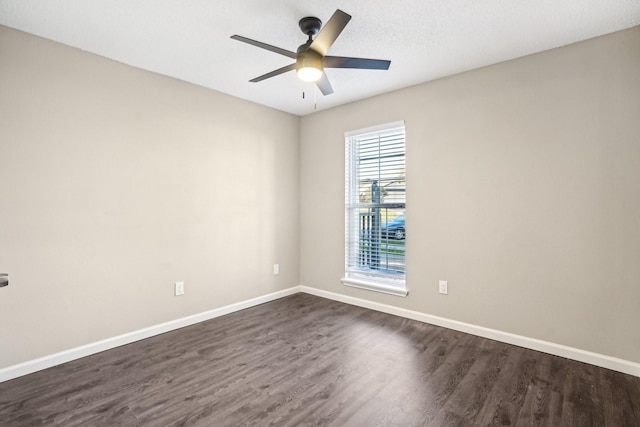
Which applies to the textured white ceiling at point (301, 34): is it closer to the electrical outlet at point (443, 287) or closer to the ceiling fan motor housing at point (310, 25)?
the ceiling fan motor housing at point (310, 25)

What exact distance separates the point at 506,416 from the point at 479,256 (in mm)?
1422

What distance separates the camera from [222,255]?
360cm

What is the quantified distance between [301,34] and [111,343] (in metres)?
2.97

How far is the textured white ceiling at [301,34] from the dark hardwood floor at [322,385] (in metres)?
2.48

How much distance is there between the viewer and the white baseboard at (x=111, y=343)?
230 centimetres

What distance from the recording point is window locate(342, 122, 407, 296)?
3578 mm

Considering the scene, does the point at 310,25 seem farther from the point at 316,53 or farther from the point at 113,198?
the point at 113,198

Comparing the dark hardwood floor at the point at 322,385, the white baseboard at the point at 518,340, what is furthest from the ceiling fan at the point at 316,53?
the white baseboard at the point at 518,340

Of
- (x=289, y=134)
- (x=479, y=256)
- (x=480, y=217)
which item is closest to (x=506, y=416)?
(x=479, y=256)

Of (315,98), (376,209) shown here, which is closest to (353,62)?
(315,98)

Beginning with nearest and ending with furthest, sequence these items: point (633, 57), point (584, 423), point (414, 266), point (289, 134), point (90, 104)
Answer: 1. point (584, 423)
2. point (633, 57)
3. point (90, 104)
4. point (414, 266)
5. point (289, 134)

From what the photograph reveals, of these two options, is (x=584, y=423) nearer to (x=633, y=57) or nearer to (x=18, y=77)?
(x=633, y=57)

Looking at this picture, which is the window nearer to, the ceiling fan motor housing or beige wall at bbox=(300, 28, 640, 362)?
beige wall at bbox=(300, 28, 640, 362)

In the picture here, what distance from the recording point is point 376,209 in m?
3.80
